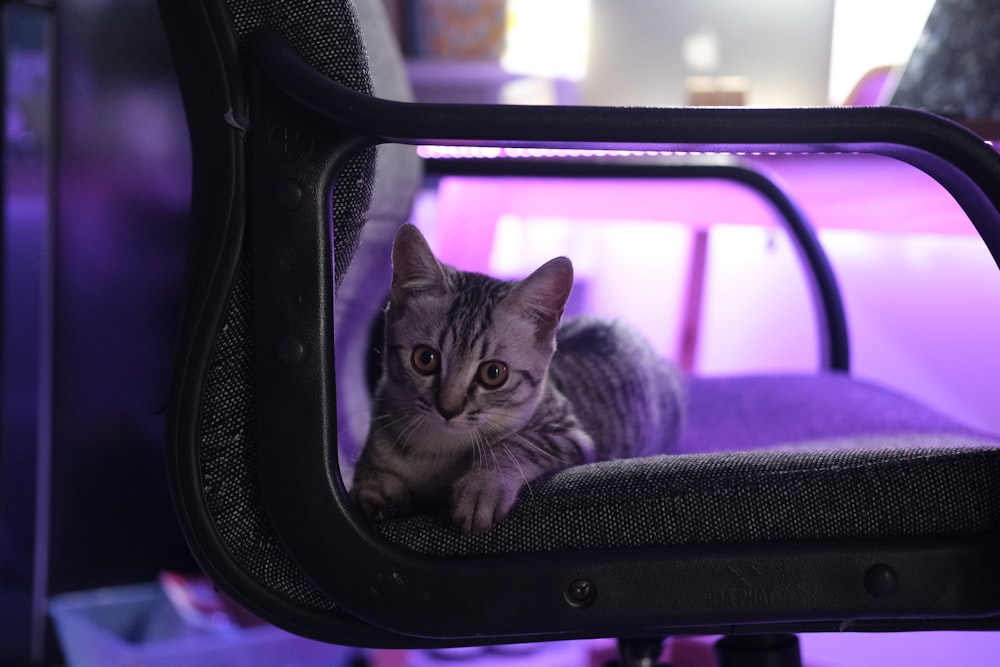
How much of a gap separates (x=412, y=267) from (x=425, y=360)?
0.25 ft

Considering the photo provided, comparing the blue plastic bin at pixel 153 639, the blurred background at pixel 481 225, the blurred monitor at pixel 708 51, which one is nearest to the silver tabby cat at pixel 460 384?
the blurred background at pixel 481 225

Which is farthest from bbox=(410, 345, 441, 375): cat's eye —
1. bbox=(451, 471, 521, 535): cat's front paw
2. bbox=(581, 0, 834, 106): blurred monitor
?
bbox=(581, 0, 834, 106): blurred monitor

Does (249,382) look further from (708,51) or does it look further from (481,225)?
(708,51)

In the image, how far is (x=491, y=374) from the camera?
2.40 feet

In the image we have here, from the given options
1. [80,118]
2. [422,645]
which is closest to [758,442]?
[422,645]

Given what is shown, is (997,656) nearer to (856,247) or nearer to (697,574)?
(856,247)

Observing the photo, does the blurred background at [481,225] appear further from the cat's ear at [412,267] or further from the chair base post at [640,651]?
the chair base post at [640,651]

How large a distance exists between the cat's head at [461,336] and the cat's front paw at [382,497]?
70mm

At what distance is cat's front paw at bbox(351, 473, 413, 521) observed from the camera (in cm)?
62

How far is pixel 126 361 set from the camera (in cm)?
165

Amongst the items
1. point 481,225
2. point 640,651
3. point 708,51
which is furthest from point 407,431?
point 708,51

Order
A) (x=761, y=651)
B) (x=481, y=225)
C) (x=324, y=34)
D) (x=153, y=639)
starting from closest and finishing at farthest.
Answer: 1. (x=324, y=34)
2. (x=761, y=651)
3. (x=153, y=639)
4. (x=481, y=225)

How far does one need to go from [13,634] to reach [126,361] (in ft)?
1.65

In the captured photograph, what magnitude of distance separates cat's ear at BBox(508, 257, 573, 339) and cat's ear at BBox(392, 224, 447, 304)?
0.22 feet
